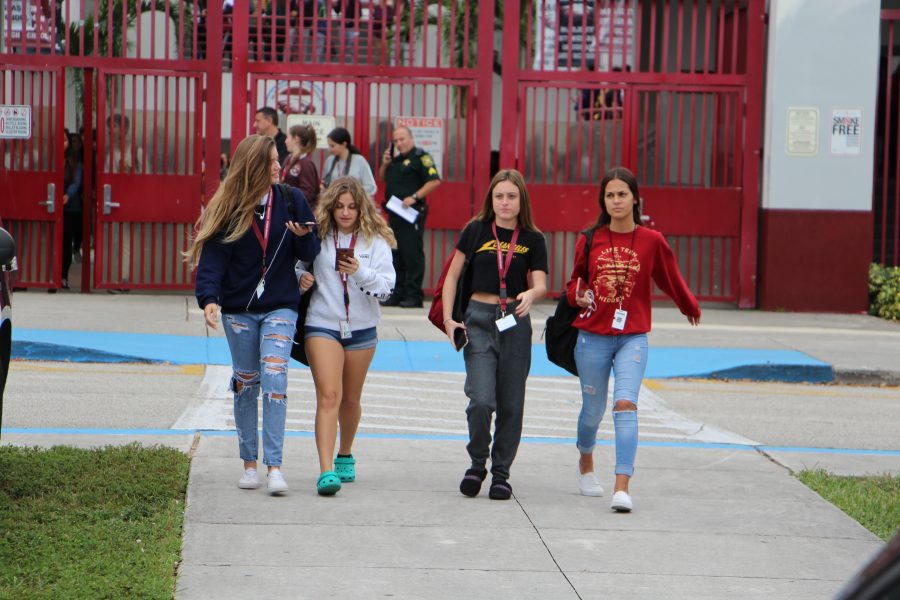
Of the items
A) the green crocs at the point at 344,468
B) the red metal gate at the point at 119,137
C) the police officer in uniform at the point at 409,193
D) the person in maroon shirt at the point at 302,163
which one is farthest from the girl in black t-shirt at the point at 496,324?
the red metal gate at the point at 119,137

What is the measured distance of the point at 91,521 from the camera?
231 inches

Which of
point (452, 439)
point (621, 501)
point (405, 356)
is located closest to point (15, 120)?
point (405, 356)

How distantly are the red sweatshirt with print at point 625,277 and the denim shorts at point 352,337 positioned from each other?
1.01 meters

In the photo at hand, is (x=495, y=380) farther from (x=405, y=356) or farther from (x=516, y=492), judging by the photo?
(x=405, y=356)

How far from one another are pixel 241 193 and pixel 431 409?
132 inches

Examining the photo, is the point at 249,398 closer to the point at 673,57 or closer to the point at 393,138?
the point at 393,138

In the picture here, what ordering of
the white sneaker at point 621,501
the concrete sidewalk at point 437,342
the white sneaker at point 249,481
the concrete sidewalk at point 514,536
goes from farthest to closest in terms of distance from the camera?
the concrete sidewalk at point 437,342 < the white sneaker at point 249,481 < the white sneaker at point 621,501 < the concrete sidewalk at point 514,536

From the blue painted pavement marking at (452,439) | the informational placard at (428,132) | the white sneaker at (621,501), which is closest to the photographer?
the white sneaker at (621,501)

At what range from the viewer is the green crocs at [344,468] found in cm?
705

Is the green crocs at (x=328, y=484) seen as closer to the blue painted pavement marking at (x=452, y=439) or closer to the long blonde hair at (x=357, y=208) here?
the long blonde hair at (x=357, y=208)

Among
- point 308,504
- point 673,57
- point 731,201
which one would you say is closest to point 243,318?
point 308,504

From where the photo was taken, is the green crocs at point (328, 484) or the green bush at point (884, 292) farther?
the green bush at point (884, 292)

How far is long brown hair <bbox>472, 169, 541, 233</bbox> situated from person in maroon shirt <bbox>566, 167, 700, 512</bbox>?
0.30 metres

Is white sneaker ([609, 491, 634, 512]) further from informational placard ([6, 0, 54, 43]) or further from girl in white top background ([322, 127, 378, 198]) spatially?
informational placard ([6, 0, 54, 43])
